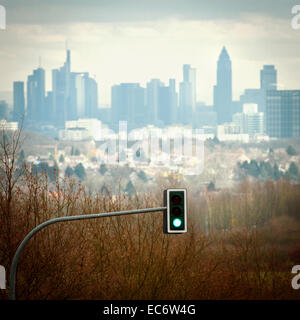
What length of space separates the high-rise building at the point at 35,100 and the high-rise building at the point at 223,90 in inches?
1508

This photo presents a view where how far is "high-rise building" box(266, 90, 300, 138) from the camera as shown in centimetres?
13050

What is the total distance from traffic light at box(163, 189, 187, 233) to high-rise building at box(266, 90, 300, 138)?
119 metres

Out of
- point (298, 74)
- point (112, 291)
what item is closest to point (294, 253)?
point (112, 291)

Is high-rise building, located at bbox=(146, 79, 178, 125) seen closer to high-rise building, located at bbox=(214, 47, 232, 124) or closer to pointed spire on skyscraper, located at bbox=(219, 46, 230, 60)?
high-rise building, located at bbox=(214, 47, 232, 124)

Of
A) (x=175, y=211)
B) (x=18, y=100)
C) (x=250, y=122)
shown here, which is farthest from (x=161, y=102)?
(x=175, y=211)

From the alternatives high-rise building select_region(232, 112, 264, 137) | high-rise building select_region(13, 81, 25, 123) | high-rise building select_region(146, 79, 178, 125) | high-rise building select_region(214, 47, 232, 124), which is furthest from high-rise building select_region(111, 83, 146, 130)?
high-rise building select_region(232, 112, 264, 137)

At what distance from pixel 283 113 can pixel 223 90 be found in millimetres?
15500

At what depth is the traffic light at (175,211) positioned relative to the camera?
12.0 metres

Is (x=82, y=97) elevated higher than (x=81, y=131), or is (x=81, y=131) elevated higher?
(x=82, y=97)

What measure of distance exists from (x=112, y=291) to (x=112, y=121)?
10655 centimetres

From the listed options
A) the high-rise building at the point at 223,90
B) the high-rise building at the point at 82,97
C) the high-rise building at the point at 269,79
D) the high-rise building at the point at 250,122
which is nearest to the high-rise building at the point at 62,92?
the high-rise building at the point at 82,97

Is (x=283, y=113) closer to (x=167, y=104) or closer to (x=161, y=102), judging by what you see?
(x=167, y=104)

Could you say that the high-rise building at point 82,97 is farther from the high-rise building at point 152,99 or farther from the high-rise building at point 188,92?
the high-rise building at point 188,92

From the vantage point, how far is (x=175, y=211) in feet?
39.4
